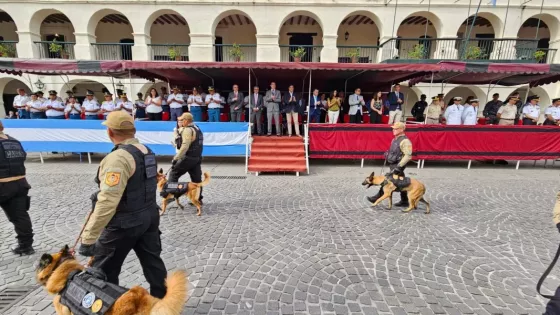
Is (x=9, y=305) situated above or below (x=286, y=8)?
below

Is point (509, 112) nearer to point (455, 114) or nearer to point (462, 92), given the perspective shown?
point (455, 114)

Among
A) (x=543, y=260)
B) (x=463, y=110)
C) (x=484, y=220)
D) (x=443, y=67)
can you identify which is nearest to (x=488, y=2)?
(x=463, y=110)

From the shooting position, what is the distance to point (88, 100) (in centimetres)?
1052

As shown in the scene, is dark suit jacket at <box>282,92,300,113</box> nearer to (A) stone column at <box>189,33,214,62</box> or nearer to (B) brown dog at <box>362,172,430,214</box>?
(B) brown dog at <box>362,172,430,214</box>

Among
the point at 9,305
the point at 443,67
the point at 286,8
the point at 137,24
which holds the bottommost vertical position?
the point at 9,305

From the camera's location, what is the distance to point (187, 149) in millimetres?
5000

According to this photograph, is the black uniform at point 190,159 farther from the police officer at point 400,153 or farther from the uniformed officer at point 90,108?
the uniformed officer at point 90,108

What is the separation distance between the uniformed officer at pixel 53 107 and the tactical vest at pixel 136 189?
11.2 metres

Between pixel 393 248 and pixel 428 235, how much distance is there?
0.87 metres

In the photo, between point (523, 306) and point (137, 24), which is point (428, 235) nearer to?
point (523, 306)

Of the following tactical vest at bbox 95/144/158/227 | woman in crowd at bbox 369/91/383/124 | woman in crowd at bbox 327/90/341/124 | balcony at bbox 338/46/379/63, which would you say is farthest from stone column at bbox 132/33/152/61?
tactical vest at bbox 95/144/158/227

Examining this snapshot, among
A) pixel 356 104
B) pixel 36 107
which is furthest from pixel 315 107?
pixel 36 107

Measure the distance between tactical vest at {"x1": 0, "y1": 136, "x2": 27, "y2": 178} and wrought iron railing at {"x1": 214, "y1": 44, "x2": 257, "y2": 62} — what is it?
48.8 feet

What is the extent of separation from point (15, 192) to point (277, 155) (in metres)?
6.27
